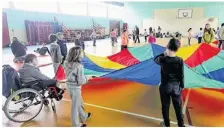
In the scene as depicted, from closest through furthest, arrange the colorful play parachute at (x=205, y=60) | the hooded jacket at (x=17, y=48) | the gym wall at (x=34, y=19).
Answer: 1. the colorful play parachute at (x=205, y=60)
2. the hooded jacket at (x=17, y=48)
3. the gym wall at (x=34, y=19)

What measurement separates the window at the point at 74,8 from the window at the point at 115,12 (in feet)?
11.6

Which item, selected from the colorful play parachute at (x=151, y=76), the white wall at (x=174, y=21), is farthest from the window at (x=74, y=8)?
the colorful play parachute at (x=151, y=76)

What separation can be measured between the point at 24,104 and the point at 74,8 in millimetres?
11312

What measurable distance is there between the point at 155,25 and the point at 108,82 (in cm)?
1427

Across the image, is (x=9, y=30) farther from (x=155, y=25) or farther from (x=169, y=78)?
(x=155, y=25)

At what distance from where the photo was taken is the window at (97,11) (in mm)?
14633

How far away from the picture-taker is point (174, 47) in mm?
1966

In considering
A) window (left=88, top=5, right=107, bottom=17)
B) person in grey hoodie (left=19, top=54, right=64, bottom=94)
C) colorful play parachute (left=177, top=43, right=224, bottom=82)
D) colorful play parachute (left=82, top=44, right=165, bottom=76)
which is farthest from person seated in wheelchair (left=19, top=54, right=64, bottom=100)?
window (left=88, top=5, right=107, bottom=17)

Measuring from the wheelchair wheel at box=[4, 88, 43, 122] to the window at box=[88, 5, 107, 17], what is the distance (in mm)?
12574

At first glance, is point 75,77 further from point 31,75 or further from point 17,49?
point 17,49

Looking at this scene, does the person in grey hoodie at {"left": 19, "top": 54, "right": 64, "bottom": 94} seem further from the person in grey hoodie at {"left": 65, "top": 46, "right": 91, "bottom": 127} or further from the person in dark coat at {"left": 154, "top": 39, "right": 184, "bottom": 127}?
the person in dark coat at {"left": 154, "top": 39, "right": 184, "bottom": 127}

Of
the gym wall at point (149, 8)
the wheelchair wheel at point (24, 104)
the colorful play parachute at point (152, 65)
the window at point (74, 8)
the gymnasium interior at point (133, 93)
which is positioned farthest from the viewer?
the gym wall at point (149, 8)

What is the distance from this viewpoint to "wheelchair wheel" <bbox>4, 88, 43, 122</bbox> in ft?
7.78

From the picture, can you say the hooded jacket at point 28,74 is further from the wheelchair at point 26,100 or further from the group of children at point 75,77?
the group of children at point 75,77
